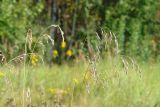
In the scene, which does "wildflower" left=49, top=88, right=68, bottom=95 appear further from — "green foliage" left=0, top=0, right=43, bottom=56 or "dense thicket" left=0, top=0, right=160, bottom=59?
"dense thicket" left=0, top=0, right=160, bottom=59

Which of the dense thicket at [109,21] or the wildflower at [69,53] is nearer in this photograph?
the wildflower at [69,53]

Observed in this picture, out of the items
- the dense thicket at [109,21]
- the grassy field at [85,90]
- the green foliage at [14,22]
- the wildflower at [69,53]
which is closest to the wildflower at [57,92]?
the grassy field at [85,90]

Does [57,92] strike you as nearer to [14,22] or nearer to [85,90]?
[85,90]

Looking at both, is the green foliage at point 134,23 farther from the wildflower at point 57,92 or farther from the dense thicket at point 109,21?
the wildflower at point 57,92

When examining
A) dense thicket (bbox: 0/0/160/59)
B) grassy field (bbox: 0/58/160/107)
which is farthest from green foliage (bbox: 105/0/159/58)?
grassy field (bbox: 0/58/160/107)

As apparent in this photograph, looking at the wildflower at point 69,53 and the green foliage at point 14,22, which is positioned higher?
the green foliage at point 14,22

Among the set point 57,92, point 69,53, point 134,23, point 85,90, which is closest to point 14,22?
point 69,53

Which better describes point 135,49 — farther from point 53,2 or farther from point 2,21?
point 2,21

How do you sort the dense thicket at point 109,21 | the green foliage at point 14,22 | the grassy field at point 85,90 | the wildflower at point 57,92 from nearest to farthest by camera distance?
the grassy field at point 85,90, the wildflower at point 57,92, the green foliage at point 14,22, the dense thicket at point 109,21

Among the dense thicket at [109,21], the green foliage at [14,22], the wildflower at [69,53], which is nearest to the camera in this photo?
the green foliage at [14,22]

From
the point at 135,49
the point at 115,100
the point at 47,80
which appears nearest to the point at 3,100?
the point at 115,100

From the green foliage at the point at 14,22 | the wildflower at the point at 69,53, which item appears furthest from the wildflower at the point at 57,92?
the wildflower at the point at 69,53

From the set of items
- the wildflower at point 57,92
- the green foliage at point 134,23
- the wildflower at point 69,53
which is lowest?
the wildflower at point 57,92

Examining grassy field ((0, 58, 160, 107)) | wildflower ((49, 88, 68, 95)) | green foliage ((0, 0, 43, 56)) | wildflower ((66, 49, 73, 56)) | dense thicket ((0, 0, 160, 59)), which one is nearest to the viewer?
grassy field ((0, 58, 160, 107))
